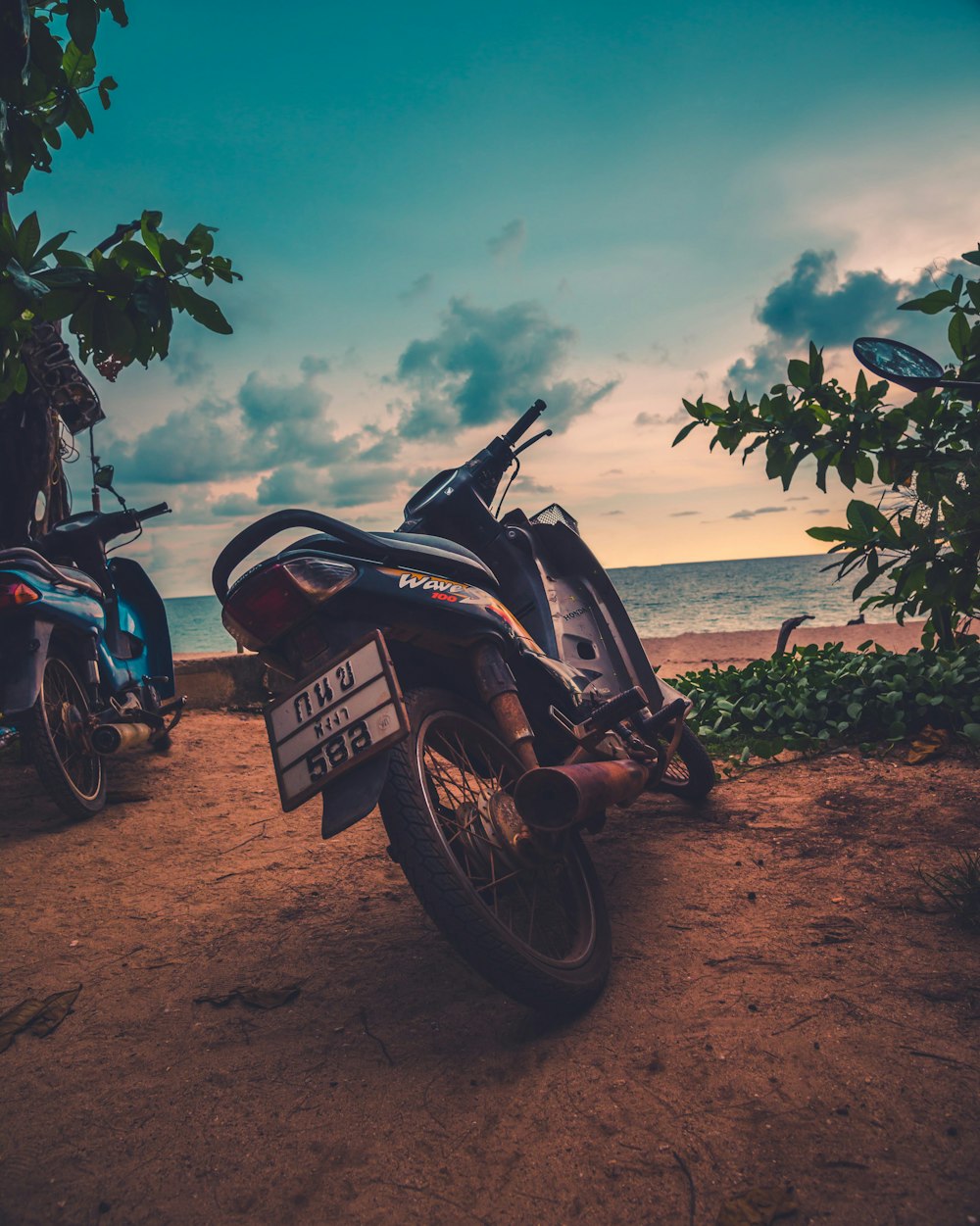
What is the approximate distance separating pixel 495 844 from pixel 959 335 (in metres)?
1.84

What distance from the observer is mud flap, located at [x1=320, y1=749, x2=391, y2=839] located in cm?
154

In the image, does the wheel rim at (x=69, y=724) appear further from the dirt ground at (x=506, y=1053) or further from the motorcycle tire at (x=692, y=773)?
the motorcycle tire at (x=692, y=773)

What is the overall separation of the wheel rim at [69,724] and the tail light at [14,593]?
279 mm

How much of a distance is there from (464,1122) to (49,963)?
1.40 m

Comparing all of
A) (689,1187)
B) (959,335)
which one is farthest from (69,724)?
(959,335)

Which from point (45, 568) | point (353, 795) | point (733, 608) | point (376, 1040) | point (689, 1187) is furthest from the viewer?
point (733, 608)

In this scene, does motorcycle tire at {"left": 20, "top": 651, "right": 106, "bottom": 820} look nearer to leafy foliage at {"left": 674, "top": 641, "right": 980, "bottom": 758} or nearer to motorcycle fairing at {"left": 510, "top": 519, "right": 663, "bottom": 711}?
motorcycle fairing at {"left": 510, "top": 519, "right": 663, "bottom": 711}

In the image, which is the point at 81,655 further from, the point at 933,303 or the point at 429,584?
the point at 933,303

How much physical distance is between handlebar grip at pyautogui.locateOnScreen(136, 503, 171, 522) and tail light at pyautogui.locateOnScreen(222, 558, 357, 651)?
9.61 ft

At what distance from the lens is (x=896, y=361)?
191 cm

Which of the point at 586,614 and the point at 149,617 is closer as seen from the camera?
the point at 586,614

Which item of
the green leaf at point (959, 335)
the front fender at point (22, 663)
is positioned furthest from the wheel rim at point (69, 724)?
the green leaf at point (959, 335)

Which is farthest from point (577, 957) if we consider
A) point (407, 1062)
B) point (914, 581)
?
point (914, 581)

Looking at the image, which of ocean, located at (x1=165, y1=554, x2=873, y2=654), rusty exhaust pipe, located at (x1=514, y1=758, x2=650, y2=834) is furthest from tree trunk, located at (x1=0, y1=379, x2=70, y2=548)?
ocean, located at (x1=165, y1=554, x2=873, y2=654)
